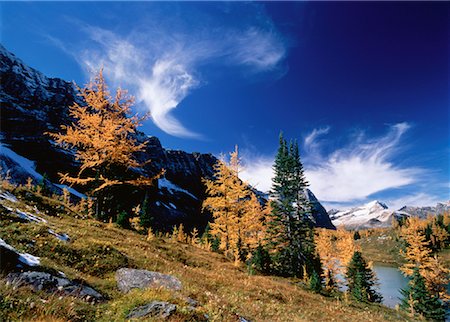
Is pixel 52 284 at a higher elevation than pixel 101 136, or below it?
below

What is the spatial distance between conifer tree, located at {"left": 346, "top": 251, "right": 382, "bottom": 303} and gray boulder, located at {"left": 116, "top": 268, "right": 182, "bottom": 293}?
40.0 m

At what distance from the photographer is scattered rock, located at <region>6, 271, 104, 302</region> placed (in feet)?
18.1

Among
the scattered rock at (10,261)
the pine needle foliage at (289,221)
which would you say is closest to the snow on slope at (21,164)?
the pine needle foliage at (289,221)

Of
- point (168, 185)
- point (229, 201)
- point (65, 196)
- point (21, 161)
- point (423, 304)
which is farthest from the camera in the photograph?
point (168, 185)

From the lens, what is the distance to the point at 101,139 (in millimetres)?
17984

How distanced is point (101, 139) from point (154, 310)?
15.2m

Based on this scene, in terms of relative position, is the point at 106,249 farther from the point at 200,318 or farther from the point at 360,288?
the point at 360,288

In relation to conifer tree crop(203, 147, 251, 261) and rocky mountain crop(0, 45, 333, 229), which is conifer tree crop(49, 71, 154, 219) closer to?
conifer tree crop(203, 147, 251, 261)

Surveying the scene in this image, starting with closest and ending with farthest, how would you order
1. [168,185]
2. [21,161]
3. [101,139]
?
[101,139] → [21,161] → [168,185]

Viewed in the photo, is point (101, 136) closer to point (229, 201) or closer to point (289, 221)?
point (229, 201)

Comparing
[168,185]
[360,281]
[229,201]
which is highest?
[168,185]

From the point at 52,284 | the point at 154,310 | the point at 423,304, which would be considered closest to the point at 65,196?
the point at 52,284

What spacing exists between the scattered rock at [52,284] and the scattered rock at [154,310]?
1.51m

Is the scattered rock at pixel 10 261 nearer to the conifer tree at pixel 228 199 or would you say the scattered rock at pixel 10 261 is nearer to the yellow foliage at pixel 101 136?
the yellow foliage at pixel 101 136
